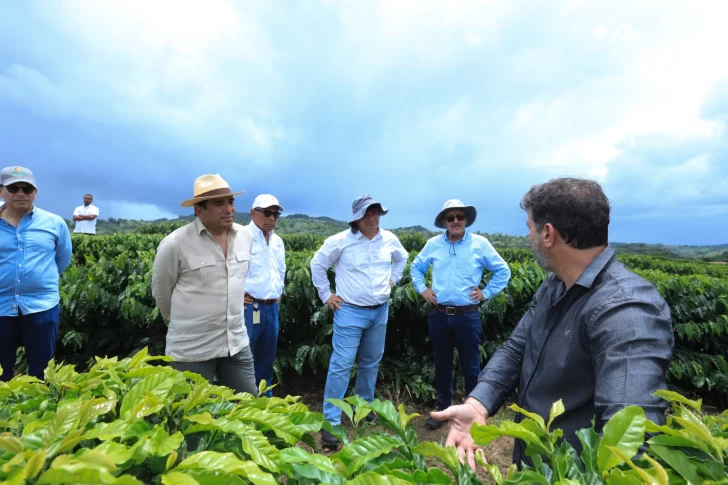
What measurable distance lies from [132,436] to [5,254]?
388 centimetres

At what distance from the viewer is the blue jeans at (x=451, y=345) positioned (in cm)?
452

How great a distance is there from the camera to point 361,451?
1.13 meters

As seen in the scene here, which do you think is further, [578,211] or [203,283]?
[203,283]

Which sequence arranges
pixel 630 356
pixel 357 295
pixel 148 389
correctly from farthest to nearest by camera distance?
1. pixel 357 295
2. pixel 630 356
3. pixel 148 389

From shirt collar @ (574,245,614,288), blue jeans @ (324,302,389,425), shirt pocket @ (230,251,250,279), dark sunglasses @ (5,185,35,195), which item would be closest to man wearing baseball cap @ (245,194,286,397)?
blue jeans @ (324,302,389,425)

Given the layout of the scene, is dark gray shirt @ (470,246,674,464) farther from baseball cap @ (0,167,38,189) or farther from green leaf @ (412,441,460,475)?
baseball cap @ (0,167,38,189)

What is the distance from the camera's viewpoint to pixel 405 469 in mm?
1169

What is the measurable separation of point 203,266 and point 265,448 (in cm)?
233

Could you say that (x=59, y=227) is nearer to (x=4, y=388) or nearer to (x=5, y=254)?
(x=5, y=254)

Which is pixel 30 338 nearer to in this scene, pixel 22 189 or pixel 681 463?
pixel 22 189

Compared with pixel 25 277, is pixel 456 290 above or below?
below

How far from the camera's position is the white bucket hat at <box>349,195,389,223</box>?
4.32m

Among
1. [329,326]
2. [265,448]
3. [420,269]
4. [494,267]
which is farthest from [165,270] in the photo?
[494,267]

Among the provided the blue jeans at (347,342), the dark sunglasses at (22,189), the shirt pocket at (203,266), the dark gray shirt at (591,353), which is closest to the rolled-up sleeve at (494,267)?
the blue jeans at (347,342)
